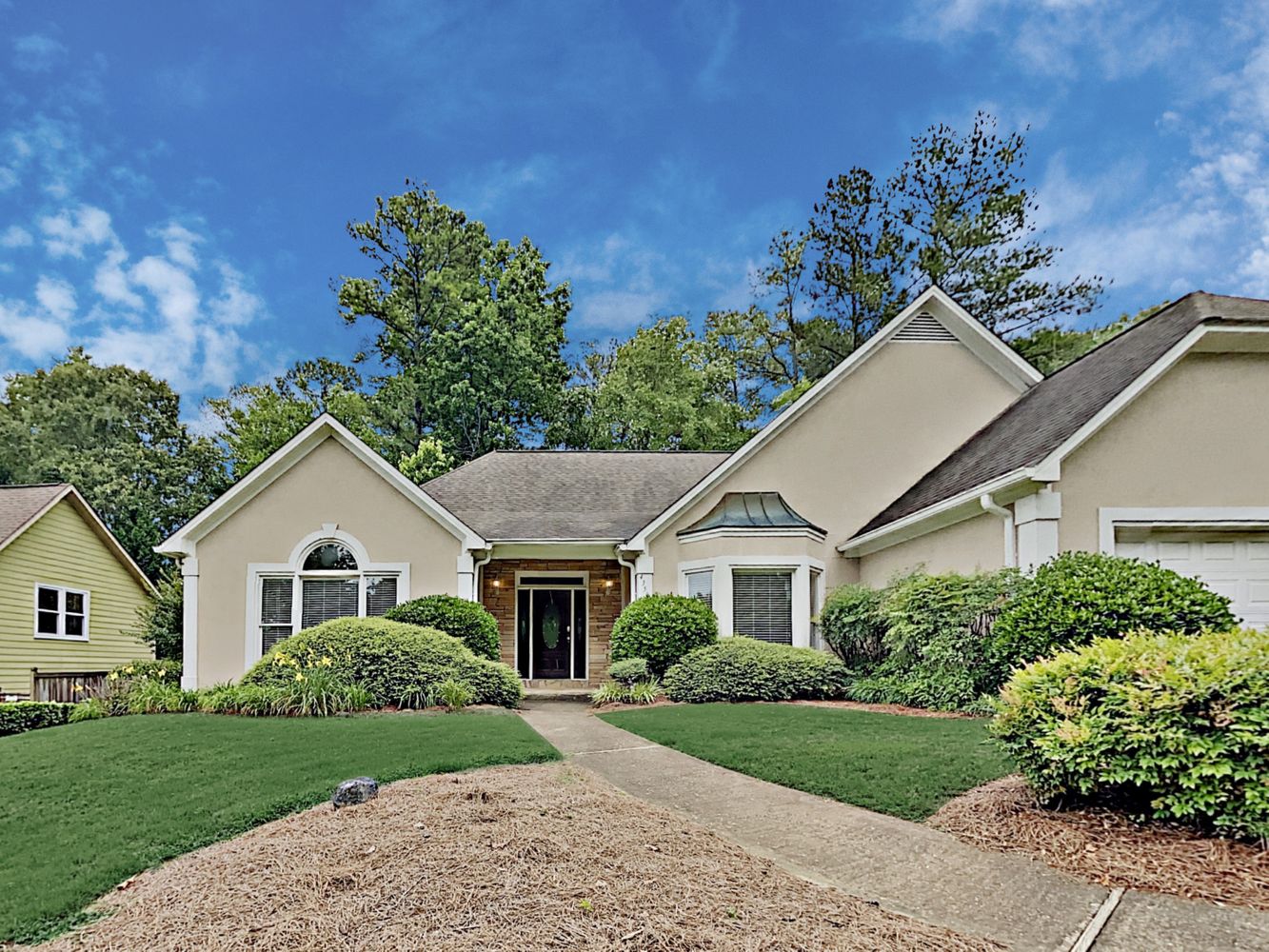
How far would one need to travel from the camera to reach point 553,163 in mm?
41844

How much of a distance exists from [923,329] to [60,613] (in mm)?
21969

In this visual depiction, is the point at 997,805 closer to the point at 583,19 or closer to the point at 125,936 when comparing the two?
the point at 125,936

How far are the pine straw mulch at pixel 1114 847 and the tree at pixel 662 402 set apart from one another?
28781 millimetres

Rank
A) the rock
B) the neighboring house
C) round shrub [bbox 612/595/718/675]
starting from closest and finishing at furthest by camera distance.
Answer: the rock → round shrub [bbox 612/595/718/675] → the neighboring house

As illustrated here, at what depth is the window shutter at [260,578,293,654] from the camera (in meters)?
14.8

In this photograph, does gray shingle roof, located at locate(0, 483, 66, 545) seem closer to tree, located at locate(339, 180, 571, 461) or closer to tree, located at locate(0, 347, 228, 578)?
tree, located at locate(0, 347, 228, 578)

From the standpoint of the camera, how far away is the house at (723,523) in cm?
1317

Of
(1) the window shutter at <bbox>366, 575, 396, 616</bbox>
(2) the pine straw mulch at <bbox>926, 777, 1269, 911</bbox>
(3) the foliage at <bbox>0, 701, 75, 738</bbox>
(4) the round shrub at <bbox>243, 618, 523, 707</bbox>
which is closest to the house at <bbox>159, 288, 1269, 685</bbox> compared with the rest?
(1) the window shutter at <bbox>366, 575, 396, 616</bbox>

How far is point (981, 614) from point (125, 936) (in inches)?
385

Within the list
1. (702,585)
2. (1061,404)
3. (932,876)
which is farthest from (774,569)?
(932,876)

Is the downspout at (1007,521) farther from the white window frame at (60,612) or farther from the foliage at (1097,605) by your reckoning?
the white window frame at (60,612)

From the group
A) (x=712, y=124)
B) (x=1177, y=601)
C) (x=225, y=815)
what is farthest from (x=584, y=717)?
(x=712, y=124)

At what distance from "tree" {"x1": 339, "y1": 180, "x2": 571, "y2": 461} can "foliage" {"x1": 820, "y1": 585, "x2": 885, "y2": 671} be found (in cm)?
2280

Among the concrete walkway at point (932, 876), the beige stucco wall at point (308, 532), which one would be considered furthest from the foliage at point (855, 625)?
the concrete walkway at point (932, 876)
